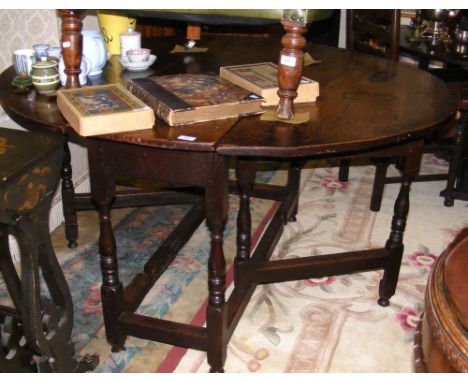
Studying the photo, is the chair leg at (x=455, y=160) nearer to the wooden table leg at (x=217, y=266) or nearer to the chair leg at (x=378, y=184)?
the chair leg at (x=378, y=184)

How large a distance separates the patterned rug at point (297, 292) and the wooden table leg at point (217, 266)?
0.10m

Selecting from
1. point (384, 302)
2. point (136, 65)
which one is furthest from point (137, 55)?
point (384, 302)

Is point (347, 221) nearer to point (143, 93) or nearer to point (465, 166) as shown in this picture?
point (465, 166)

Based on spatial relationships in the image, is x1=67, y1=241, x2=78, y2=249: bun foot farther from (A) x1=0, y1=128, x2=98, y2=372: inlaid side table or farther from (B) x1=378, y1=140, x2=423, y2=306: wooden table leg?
(B) x1=378, y1=140, x2=423, y2=306: wooden table leg

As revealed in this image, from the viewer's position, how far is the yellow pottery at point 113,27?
2072 mm

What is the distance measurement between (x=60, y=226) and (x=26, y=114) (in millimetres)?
1138

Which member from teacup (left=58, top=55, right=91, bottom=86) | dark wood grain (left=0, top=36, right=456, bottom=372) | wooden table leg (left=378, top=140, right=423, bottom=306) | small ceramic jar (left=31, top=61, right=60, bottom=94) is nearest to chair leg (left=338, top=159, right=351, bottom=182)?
dark wood grain (left=0, top=36, right=456, bottom=372)

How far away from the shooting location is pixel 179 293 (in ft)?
7.11

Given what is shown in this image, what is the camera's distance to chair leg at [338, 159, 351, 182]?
310cm

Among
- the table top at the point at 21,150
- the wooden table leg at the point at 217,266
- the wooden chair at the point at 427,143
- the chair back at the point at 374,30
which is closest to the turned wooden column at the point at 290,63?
the wooden table leg at the point at 217,266

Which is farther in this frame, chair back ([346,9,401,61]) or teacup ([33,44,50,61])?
chair back ([346,9,401,61])

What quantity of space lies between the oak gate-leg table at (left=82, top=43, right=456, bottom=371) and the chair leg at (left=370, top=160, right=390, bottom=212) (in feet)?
Answer: 1.70

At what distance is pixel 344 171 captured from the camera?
311 centimetres

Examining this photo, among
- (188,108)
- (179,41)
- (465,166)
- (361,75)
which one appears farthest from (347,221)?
(188,108)
